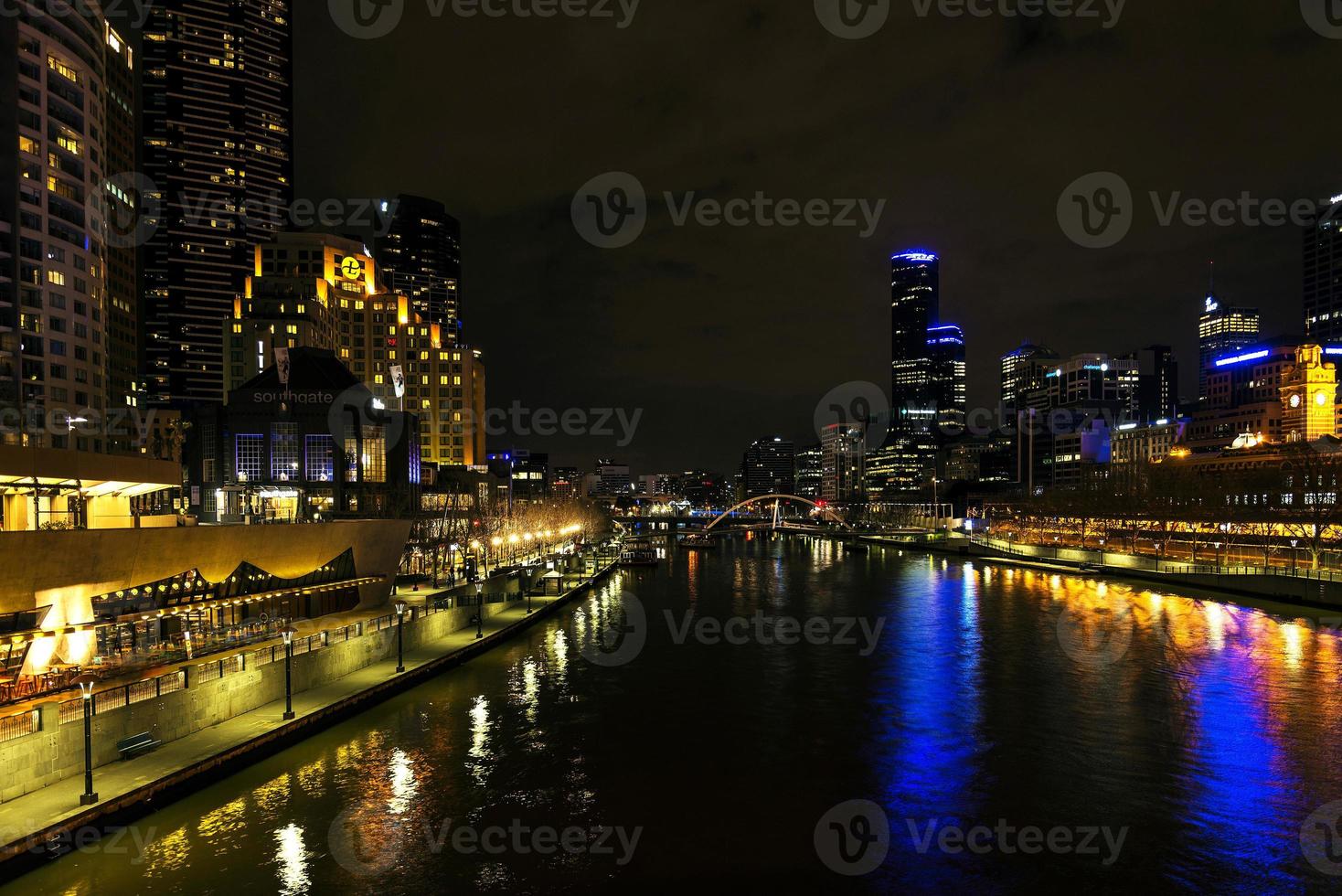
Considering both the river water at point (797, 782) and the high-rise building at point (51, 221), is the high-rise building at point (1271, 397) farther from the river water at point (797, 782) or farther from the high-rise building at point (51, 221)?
the high-rise building at point (51, 221)

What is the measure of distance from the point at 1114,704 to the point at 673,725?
710 inches

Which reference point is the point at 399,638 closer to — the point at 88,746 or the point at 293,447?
the point at 88,746

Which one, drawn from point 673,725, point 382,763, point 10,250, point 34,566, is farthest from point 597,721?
point 10,250

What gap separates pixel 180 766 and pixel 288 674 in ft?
18.9

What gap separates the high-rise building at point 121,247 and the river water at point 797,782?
12220 centimetres

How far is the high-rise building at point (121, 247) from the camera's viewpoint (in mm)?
135250

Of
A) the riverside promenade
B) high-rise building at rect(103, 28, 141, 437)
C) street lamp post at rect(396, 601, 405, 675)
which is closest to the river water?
the riverside promenade

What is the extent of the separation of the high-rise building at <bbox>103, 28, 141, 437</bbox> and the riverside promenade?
119129mm

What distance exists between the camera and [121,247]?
468 ft

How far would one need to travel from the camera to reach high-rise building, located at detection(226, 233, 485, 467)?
124 metres

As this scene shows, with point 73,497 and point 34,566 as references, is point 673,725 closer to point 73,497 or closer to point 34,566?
point 34,566

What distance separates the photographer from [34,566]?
26281mm

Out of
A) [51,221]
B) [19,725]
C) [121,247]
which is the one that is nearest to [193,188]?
[121,247]

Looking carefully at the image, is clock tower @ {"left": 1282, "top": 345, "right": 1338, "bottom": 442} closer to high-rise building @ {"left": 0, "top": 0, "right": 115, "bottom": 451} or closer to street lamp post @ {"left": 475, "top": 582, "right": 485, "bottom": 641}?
street lamp post @ {"left": 475, "top": 582, "right": 485, "bottom": 641}
